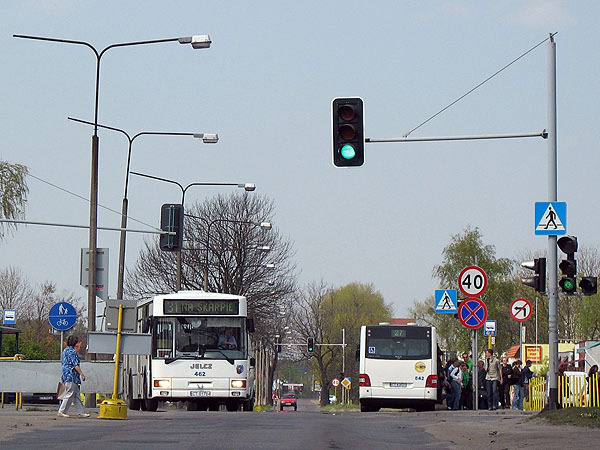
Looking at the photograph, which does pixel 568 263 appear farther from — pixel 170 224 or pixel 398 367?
pixel 170 224

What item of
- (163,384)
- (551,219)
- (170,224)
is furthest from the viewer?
(170,224)

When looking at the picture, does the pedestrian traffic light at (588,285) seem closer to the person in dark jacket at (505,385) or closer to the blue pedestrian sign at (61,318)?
the person in dark jacket at (505,385)

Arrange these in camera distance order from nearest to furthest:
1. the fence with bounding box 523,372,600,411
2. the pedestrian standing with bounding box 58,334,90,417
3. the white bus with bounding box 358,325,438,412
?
the pedestrian standing with bounding box 58,334,90,417 → the fence with bounding box 523,372,600,411 → the white bus with bounding box 358,325,438,412

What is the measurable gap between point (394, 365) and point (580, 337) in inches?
2134

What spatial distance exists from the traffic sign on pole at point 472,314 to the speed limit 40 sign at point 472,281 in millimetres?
816

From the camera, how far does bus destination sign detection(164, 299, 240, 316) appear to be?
103 ft

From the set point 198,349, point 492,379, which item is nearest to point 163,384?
point 198,349

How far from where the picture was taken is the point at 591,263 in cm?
8844

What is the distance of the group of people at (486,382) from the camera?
35.5m

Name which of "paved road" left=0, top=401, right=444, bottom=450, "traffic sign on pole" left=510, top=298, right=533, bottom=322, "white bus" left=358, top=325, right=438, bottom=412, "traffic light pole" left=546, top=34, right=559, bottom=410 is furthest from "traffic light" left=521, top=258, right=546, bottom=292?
"white bus" left=358, top=325, right=438, bottom=412

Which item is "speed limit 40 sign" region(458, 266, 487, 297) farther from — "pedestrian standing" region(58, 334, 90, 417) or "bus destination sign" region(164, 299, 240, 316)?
"pedestrian standing" region(58, 334, 90, 417)

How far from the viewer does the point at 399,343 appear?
35750 millimetres

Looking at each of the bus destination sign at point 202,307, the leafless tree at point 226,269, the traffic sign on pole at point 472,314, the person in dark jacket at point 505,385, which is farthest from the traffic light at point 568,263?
the leafless tree at point 226,269

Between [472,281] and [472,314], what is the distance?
1210 millimetres
